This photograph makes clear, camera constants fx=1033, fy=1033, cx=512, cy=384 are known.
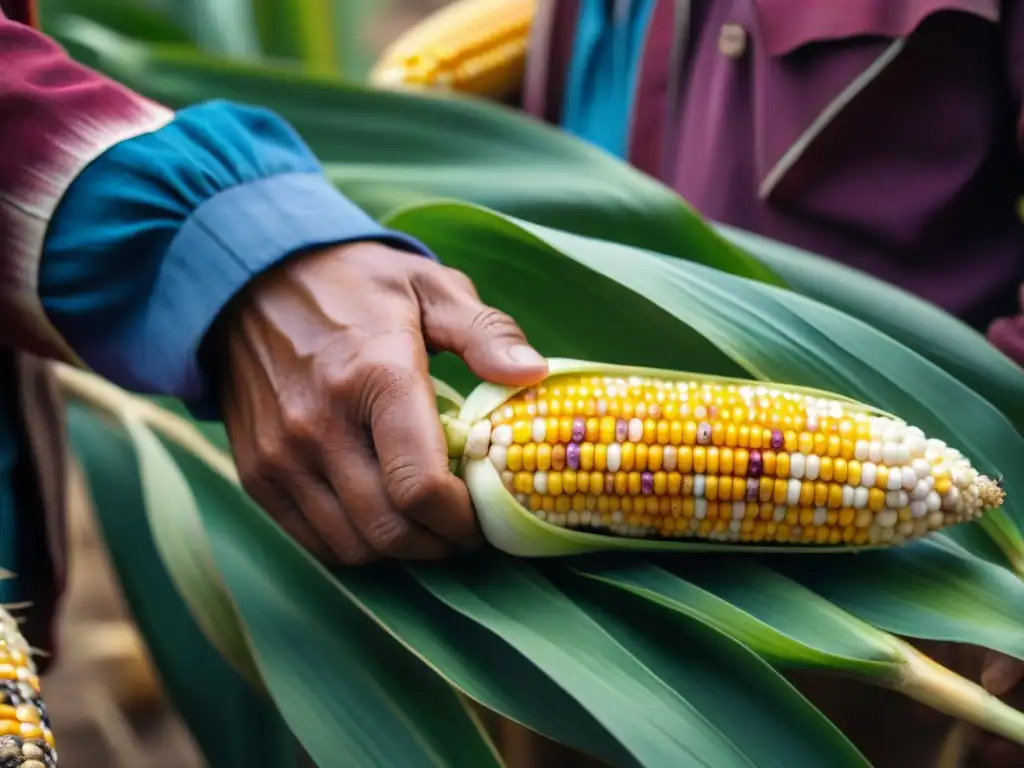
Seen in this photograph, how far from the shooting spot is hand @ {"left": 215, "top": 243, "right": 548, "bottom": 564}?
50 centimetres

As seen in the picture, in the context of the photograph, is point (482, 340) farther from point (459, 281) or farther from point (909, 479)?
point (909, 479)

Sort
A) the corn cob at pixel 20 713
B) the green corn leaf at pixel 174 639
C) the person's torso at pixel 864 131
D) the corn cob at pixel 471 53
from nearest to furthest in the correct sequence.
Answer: the corn cob at pixel 20 713, the person's torso at pixel 864 131, the green corn leaf at pixel 174 639, the corn cob at pixel 471 53

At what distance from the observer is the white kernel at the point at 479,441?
50cm

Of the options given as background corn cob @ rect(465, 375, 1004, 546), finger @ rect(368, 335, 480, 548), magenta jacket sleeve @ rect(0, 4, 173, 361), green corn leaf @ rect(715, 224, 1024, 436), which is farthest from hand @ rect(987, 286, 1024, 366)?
magenta jacket sleeve @ rect(0, 4, 173, 361)

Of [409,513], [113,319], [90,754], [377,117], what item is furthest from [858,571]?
[90,754]

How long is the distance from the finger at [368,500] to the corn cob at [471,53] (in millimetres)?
525

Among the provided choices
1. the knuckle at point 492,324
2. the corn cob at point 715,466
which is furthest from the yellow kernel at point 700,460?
the knuckle at point 492,324

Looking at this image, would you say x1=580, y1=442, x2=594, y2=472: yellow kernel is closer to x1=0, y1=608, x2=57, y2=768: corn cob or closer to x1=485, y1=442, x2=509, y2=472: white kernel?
x1=485, y1=442, x2=509, y2=472: white kernel

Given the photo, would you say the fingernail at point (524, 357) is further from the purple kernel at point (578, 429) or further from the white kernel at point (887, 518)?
the white kernel at point (887, 518)

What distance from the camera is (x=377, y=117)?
854mm

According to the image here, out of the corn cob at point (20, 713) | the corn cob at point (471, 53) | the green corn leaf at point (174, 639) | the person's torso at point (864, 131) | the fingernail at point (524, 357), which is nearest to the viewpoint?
the corn cob at point (20, 713)

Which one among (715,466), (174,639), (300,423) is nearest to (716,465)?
(715,466)

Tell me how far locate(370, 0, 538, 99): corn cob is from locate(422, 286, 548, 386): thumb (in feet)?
1.51

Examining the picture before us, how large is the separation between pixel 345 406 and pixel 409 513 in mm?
62
